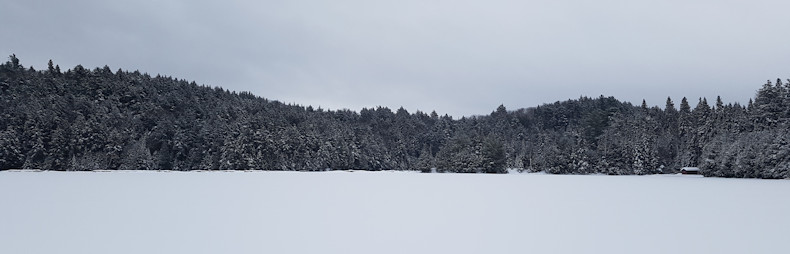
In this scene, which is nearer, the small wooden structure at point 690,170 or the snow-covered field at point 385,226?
the snow-covered field at point 385,226

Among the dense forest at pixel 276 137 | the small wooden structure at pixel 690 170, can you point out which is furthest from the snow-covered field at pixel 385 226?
the small wooden structure at pixel 690 170

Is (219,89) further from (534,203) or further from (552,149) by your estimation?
(534,203)

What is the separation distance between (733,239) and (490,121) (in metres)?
139

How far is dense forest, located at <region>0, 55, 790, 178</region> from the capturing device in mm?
62031

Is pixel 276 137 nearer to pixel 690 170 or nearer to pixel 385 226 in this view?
pixel 690 170

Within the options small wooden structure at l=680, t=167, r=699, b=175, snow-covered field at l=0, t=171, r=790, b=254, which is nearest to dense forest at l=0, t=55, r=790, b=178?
small wooden structure at l=680, t=167, r=699, b=175

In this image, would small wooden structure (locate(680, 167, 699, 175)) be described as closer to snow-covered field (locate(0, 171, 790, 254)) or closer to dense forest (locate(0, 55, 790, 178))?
dense forest (locate(0, 55, 790, 178))

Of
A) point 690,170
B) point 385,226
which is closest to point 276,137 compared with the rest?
point 690,170

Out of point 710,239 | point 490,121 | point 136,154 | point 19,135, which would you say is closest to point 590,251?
point 710,239

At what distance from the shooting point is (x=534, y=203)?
20625mm

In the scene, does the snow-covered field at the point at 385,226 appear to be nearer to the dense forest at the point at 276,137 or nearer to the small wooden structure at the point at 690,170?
the dense forest at the point at 276,137

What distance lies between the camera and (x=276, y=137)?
93000 millimetres

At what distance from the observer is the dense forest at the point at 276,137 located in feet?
204

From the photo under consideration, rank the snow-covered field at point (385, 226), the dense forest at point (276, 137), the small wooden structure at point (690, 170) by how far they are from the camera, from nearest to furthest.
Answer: the snow-covered field at point (385, 226), the dense forest at point (276, 137), the small wooden structure at point (690, 170)
